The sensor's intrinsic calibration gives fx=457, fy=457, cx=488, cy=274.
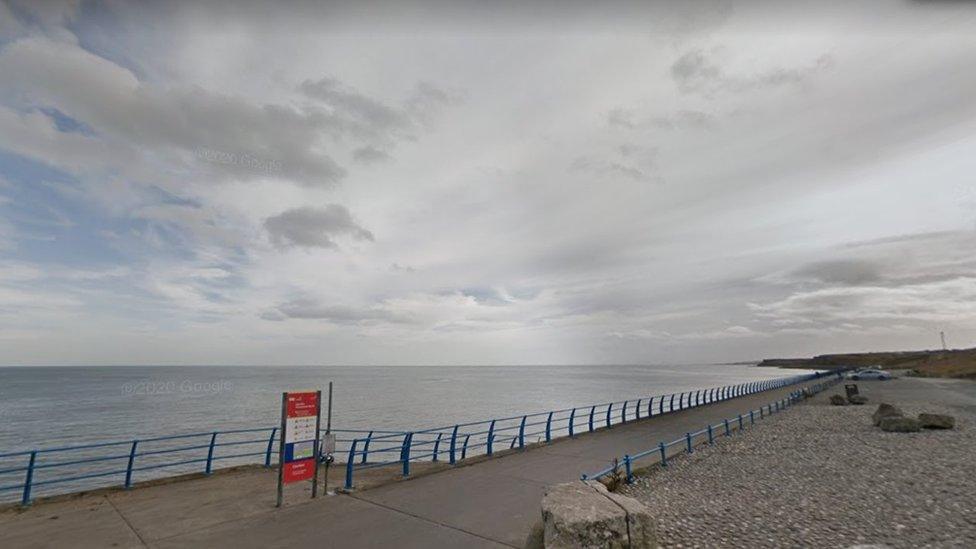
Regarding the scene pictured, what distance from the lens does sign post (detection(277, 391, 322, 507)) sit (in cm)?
992

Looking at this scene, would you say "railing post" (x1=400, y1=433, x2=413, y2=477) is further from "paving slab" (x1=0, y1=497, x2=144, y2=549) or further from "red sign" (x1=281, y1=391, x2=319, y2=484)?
"paving slab" (x1=0, y1=497, x2=144, y2=549)

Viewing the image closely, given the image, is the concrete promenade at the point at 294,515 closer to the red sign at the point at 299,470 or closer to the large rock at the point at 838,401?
the red sign at the point at 299,470

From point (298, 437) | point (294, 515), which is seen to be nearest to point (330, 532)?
point (294, 515)

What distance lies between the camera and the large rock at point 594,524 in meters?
6.52

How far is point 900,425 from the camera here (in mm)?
21547

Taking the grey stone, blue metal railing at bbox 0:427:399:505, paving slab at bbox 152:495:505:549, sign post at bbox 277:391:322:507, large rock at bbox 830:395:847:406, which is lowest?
blue metal railing at bbox 0:427:399:505

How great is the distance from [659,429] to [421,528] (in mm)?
17376

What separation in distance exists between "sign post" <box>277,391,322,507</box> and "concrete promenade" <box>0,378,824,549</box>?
59cm

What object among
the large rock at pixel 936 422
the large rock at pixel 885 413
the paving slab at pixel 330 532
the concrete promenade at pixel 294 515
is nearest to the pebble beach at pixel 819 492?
the large rock at pixel 936 422

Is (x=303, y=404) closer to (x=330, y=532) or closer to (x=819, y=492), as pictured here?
(x=330, y=532)

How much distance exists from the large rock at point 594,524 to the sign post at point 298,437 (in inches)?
227

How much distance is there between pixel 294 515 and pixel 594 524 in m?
6.10

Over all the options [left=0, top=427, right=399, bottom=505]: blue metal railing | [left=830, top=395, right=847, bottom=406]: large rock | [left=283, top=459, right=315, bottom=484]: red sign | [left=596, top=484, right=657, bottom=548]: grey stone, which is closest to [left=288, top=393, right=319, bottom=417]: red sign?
[left=283, top=459, right=315, bottom=484]: red sign

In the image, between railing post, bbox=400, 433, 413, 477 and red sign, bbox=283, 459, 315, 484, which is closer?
red sign, bbox=283, 459, 315, 484
